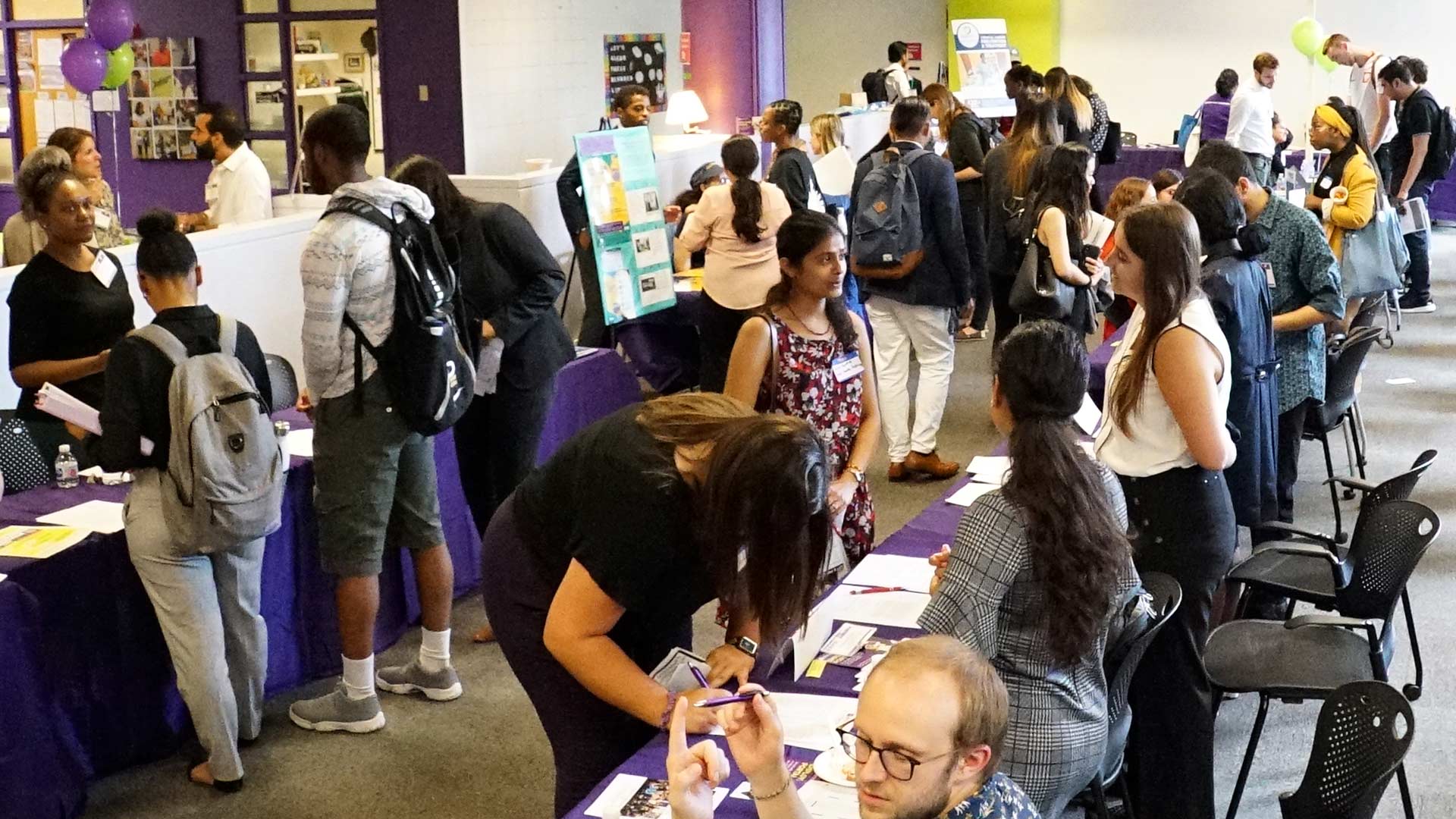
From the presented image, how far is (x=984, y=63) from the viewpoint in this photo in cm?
1426

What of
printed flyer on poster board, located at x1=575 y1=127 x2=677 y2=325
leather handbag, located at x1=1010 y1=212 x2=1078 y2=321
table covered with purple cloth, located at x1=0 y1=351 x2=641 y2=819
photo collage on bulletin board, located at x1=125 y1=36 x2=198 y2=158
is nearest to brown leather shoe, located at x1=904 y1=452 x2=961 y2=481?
leather handbag, located at x1=1010 y1=212 x2=1078 y2=321

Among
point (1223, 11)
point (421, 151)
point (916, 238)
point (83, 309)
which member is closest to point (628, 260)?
point (916, 238)

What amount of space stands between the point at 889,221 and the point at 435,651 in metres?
2.77

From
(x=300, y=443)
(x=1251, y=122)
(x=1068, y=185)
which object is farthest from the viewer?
(x=1251, y=122)

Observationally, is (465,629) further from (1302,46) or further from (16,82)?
(1302,46)

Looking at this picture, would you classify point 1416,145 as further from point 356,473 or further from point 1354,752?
point 1354,752

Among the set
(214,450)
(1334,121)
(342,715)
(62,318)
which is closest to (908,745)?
(214,450)

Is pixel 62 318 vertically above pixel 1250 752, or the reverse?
pixel 62 318

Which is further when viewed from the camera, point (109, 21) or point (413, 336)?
point (109, 21)

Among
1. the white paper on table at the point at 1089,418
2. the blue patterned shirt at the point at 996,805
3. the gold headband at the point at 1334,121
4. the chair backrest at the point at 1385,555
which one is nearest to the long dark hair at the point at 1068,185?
the gold headband at the point at 1334,121

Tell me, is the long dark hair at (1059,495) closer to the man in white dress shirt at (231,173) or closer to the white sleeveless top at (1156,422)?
the white sleeveless top at (1156,422)

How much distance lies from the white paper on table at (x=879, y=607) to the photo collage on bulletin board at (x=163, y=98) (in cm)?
939

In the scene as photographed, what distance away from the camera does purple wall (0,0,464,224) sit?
29.4ft

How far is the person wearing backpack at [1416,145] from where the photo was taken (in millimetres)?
10023
